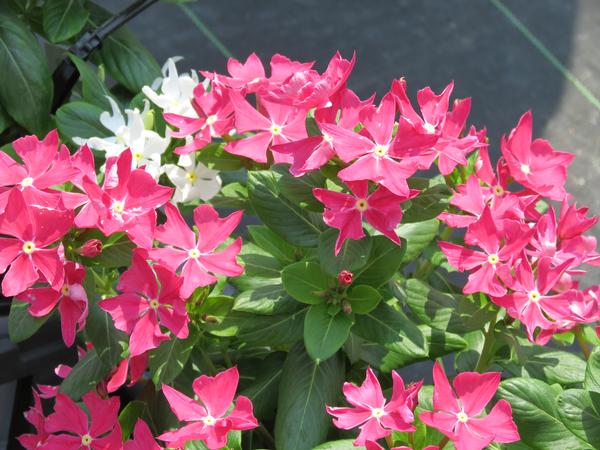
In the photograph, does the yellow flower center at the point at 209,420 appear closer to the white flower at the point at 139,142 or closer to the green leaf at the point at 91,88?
the white flower at the point at 139,142

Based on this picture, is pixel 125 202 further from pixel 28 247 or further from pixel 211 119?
pixel 211 119

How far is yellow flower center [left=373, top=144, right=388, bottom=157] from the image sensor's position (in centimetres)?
94

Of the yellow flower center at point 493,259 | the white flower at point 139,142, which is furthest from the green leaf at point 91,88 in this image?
the yellow flower center at point 493,259

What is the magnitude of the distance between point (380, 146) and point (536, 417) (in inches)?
13.3

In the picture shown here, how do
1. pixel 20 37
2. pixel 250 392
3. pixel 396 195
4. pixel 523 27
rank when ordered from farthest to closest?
1. pixel 523 27
2. pixel 20 37
3. pixel 250 392
4. pixel 396 195

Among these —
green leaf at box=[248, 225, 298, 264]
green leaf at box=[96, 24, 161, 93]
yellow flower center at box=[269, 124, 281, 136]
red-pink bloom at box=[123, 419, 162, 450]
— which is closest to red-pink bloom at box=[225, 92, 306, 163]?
yellow flower center at box=[269, 124, 281, 136]

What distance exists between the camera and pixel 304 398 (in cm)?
112

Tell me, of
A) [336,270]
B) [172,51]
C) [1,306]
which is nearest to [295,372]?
[336,270]

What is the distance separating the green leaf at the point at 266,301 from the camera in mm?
1092

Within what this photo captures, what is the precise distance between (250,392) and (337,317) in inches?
7.3

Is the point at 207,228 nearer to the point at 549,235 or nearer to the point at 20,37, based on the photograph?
the point at 549,235

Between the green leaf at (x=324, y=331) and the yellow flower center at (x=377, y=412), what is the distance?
0.11 meters

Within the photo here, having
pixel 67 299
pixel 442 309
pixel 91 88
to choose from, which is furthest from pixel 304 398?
pixel 91 88

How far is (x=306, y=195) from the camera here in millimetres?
1034
